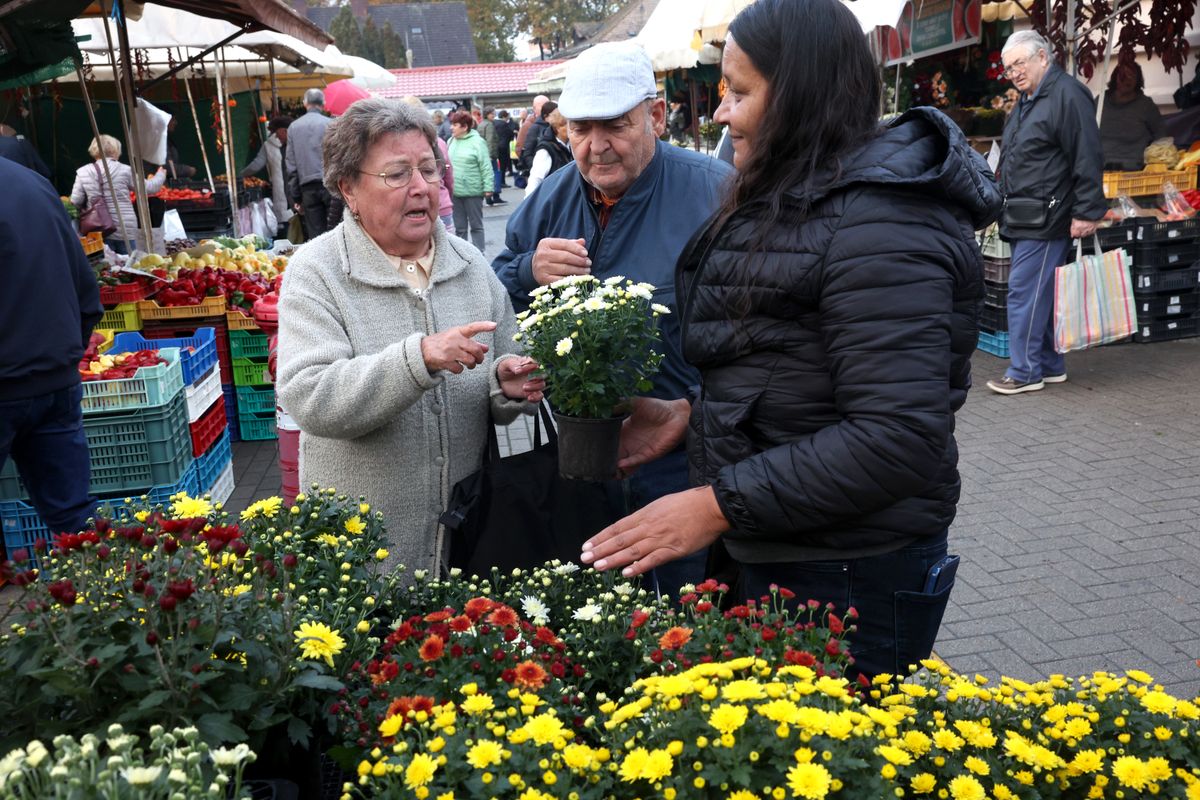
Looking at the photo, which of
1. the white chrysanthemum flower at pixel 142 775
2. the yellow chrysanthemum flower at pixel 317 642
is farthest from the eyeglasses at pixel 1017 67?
the white chrysanthemum flower at pixel 142 775

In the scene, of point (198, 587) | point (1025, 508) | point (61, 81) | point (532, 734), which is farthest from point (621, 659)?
point (61, 81)

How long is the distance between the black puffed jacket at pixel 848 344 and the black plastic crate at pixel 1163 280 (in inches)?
292

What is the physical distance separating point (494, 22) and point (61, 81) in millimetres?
72132

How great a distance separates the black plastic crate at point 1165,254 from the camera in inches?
339

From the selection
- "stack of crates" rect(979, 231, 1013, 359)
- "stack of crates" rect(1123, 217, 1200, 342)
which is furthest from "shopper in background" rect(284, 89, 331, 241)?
"stack of crates" rect(1123, 217, 1200, 342)

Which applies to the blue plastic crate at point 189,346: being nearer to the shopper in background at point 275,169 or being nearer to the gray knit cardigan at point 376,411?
the gray knit cardigan at point 376,411

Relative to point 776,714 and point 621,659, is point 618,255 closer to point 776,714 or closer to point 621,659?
point 621,659

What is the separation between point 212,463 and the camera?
6395mm

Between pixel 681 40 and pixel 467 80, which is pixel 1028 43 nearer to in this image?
pixel 681 40

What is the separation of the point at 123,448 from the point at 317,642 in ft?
13.8

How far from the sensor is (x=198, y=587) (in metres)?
1.73

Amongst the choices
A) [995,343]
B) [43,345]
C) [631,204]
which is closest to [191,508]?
[631,204]

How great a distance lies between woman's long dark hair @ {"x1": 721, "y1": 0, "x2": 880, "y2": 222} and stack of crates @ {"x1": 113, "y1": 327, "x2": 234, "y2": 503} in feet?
14.9

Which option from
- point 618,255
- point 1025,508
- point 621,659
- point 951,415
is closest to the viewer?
point 621,659
